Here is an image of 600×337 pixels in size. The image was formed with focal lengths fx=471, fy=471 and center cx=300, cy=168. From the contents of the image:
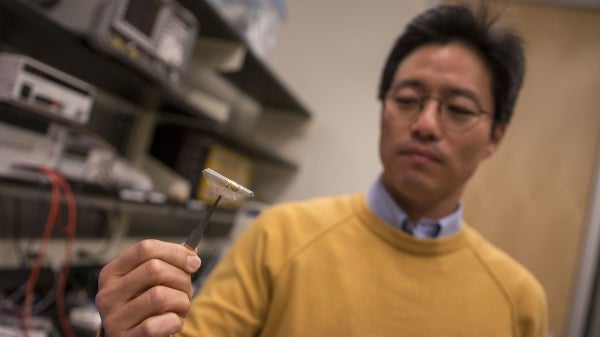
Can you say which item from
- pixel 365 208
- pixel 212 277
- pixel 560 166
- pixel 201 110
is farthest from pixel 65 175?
pixel 560 166

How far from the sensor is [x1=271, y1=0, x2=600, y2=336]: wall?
2.93 m

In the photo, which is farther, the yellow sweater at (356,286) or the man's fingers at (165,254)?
the yellow sweater at (356,286)

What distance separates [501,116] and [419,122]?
0.29 m

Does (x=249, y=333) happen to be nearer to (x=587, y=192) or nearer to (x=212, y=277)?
(x=212, y=277)

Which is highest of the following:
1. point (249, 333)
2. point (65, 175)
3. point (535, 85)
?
point (535, 85)

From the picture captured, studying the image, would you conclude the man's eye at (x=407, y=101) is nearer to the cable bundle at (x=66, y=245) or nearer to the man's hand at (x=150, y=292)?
the man's hand at (x=150, y=292)

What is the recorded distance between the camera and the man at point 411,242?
3.22 feet

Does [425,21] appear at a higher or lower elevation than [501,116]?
higher

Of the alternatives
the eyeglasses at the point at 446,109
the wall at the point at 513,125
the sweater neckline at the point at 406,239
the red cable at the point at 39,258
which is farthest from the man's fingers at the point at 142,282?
the wall at the point at 513,125

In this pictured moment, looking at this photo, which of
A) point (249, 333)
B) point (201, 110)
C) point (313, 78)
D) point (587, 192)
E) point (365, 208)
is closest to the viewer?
point (249, 333)

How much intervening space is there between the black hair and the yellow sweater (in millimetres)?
397

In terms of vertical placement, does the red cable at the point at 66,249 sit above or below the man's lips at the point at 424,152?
below

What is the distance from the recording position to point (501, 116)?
4.00 feet

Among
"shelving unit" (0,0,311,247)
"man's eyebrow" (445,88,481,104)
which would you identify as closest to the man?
"man's eyebrow" (445,88,481,104)
